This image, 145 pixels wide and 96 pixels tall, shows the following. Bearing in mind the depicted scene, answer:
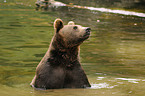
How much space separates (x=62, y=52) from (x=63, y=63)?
0.66ft

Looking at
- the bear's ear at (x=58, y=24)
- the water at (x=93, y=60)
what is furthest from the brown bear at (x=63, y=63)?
the water at (x=93, y=60)

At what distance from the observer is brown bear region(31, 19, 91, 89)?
6805mm

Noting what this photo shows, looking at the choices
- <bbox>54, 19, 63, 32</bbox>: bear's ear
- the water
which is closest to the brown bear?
<bbox>54, 19, 63, 32</bbox>: bear's ear

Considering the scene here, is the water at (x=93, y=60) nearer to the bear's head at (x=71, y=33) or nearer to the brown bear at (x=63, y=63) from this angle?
the brown bear at (x=63, y=63)

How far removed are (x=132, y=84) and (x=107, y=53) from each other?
4201mm

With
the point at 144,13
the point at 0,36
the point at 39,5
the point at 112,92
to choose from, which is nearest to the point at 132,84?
the point at 112,92

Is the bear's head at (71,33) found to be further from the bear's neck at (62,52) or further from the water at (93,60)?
the water at (93,60)

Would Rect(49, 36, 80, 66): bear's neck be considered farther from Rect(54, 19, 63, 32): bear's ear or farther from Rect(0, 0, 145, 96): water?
Rect(0, 0, 145, 96): water

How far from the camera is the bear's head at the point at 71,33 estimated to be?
6.71 m

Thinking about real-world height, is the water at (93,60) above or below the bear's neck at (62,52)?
below

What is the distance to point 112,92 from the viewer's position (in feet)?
21.9

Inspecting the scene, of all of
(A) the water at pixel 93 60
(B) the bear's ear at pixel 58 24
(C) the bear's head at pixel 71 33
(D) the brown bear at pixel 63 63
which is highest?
(B) the bear's ear at pixel 58 24

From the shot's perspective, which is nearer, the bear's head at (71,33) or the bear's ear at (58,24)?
the bear's head at (71,33)

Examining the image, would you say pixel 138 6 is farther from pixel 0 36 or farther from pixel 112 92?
pixel 112 92
